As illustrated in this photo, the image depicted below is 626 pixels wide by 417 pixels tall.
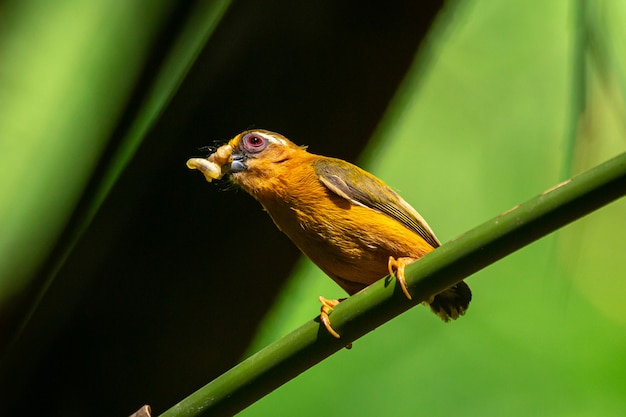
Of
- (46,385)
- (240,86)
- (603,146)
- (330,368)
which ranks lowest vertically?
(330,368)

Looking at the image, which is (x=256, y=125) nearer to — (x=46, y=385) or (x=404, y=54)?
(x=404, y=54)

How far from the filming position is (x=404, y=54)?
2.24m

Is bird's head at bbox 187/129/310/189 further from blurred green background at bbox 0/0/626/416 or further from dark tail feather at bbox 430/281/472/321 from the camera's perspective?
dark tail feather at bbox 430/281/472/321

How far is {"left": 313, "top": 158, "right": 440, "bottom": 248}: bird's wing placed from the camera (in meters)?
2.26

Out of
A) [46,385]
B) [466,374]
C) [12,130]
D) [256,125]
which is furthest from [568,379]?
[12,130]

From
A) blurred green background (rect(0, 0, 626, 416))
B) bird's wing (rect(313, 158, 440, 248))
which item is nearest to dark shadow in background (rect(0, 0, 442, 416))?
blurred green background (rect(0, 0, 626, 416))

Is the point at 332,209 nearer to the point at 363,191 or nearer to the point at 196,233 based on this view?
the point at 363,191

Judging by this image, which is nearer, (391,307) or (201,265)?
(391,307)

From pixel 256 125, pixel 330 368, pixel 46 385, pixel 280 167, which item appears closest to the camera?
pixel 46 385

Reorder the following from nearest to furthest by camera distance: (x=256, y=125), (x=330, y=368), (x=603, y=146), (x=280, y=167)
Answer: (x=256, y=125) < (x=280, y=167) < (x=603, y=146) < (x=330, y=368)

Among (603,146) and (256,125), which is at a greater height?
(603,146)

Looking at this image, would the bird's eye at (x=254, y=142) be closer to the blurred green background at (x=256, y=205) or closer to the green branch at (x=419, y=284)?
the blurred green background at (x=256, y=205)

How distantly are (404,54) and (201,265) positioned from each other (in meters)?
0.90

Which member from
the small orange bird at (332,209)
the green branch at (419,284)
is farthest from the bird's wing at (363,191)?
the green branch at (419,284)
